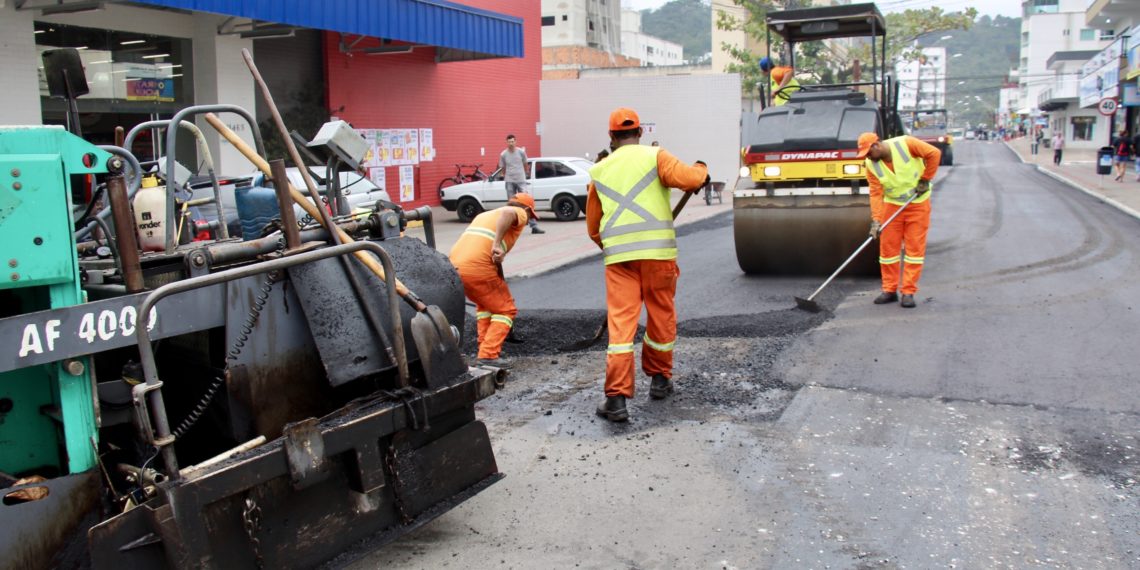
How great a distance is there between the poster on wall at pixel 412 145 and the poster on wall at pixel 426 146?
142 millimetres

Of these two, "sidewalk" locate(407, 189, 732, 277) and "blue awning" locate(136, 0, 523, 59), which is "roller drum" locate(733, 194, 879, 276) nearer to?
"sidewalk" locate(407, 189, 732, 277)

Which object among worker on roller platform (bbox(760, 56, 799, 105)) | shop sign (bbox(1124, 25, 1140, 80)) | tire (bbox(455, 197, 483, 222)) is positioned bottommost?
tire (bbox(455, 197, 483, 222))

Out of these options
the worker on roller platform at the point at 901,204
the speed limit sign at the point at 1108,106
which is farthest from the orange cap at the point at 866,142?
the speed limit sign at the point at 1108,106

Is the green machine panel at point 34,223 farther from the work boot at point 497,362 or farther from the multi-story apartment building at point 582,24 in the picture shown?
the multi-story apartment building at point 582,24

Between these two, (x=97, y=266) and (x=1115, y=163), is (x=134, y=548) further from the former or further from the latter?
(x=1115, y=163)

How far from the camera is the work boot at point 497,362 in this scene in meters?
6.70

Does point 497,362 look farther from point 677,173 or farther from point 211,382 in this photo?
point 211,382

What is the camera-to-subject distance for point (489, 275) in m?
6.70

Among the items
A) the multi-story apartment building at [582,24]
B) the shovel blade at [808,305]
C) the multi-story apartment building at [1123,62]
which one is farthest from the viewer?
the multi-story apartment building at [582,24]

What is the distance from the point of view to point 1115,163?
2691cm

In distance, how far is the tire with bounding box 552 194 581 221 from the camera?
19406 millimetres

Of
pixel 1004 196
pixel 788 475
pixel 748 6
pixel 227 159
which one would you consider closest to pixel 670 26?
pixel 748 6

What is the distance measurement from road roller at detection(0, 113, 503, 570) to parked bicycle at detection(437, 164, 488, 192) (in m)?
17.8

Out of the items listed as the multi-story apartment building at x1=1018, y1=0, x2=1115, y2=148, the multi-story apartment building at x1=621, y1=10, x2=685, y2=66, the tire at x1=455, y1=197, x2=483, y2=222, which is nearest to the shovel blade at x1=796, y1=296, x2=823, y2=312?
the tire at x1=455, y1=197, x2=483, y2=222
